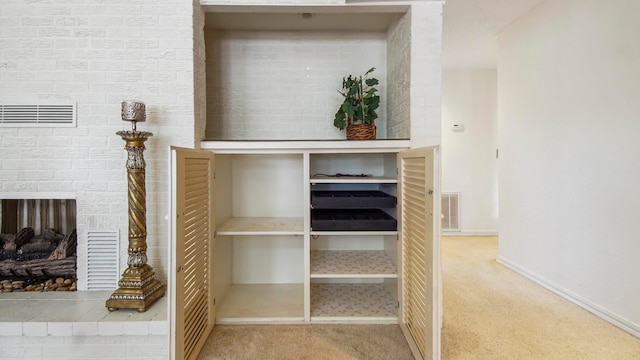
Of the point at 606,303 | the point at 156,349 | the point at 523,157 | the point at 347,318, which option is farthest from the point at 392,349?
the point at 523,157

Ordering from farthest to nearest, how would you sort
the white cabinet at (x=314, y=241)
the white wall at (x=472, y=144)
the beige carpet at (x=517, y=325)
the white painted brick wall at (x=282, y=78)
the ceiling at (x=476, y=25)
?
the white wall at (x=472, y=144) < the ceiling at (x=476, y=25) < the white painted brick wall at (x=282, y=78) < the beige carpet at (x=517, y=325) < the white cabinet at (x=314, y=241)

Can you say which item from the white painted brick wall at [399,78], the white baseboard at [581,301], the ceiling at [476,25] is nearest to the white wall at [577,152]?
the white baseboard at [581,301]

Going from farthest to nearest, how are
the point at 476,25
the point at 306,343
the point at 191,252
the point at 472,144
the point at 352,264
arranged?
the point at 472,144, the point at 476,25, the point at 352,264, the point at 306,343, the point at 191,252

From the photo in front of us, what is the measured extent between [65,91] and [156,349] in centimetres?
174

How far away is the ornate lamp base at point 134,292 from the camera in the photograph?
174 centimetres

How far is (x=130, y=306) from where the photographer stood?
1.74 metres

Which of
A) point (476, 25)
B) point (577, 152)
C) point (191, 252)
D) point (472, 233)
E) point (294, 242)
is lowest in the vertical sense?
point (472, 233)

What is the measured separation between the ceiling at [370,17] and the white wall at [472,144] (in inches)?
38.3

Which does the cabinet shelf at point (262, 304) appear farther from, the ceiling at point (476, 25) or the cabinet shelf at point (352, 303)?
the ceiling at point (476, 25)

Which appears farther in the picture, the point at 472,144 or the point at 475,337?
the point at 472,144

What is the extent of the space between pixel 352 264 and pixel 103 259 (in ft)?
5.57

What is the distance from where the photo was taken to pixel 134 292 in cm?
175

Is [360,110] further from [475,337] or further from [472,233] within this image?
[472,233]

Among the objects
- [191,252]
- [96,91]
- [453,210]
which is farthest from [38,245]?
[453,210]
